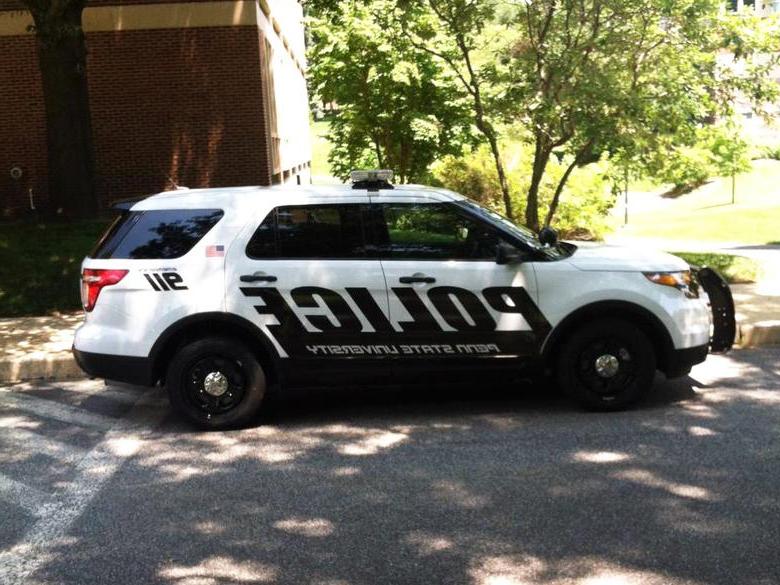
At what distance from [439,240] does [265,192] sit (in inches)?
52.6

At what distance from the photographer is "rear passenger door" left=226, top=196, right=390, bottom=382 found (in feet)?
22.3

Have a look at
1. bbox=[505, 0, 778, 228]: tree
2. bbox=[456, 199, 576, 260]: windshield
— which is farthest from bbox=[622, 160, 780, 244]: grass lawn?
bbox=[456, 199, 576, 260]: windshield

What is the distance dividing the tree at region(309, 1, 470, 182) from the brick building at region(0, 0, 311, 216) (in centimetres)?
154

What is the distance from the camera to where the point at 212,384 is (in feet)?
22.5

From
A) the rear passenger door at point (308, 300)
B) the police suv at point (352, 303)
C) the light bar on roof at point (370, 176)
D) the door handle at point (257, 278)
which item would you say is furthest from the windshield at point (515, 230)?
the door handle at point (257, 278)

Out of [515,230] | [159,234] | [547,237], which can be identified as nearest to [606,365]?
[547,237]

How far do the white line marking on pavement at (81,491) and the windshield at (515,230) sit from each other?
291 centimetres

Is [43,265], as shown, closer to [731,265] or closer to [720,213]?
[731,265]

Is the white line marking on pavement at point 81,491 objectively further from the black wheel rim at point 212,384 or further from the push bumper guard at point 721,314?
the push bumper guard at point 721,314

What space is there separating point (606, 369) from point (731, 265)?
7464 mm

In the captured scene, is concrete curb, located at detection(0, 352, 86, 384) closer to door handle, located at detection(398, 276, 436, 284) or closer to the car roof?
the car roof

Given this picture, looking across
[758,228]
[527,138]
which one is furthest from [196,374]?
[758,228]

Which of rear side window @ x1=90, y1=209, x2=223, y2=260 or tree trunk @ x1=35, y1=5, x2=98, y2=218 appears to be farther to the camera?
tree trunk @ x1=35, y1=5, x2=98, y2=218

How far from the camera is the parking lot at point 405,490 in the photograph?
4.48 m
